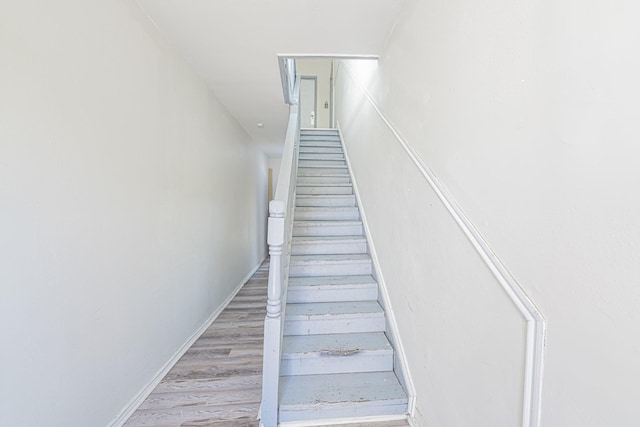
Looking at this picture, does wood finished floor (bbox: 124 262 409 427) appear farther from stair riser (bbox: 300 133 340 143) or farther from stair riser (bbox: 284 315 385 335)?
stair riser (bbox: 300 133 340 143)

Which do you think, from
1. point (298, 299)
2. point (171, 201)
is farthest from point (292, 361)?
point (171, 201)

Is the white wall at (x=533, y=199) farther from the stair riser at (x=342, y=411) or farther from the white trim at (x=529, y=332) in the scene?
the stair riser at (x=342, y=411)

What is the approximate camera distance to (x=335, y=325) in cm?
196

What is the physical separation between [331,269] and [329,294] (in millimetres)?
250

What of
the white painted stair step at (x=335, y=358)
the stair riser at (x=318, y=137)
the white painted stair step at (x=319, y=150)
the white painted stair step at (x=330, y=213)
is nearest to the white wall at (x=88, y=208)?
the white painted stair step at (x=335, y=358)

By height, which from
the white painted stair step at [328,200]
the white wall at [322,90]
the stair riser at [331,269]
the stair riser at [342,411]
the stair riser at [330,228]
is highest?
the white wall at [322,90]

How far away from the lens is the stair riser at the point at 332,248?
8.46 ft

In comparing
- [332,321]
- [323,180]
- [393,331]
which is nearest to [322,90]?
[323,180]

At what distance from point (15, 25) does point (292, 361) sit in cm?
190

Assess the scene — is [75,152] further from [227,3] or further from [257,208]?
[257,208]

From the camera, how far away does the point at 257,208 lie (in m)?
5.59

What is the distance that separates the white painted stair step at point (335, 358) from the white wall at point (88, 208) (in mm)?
898

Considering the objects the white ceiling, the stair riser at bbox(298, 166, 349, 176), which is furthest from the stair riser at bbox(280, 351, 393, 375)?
the stair riser at bbox(298, 166, 349, 176)

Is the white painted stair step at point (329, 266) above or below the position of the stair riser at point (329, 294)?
above
